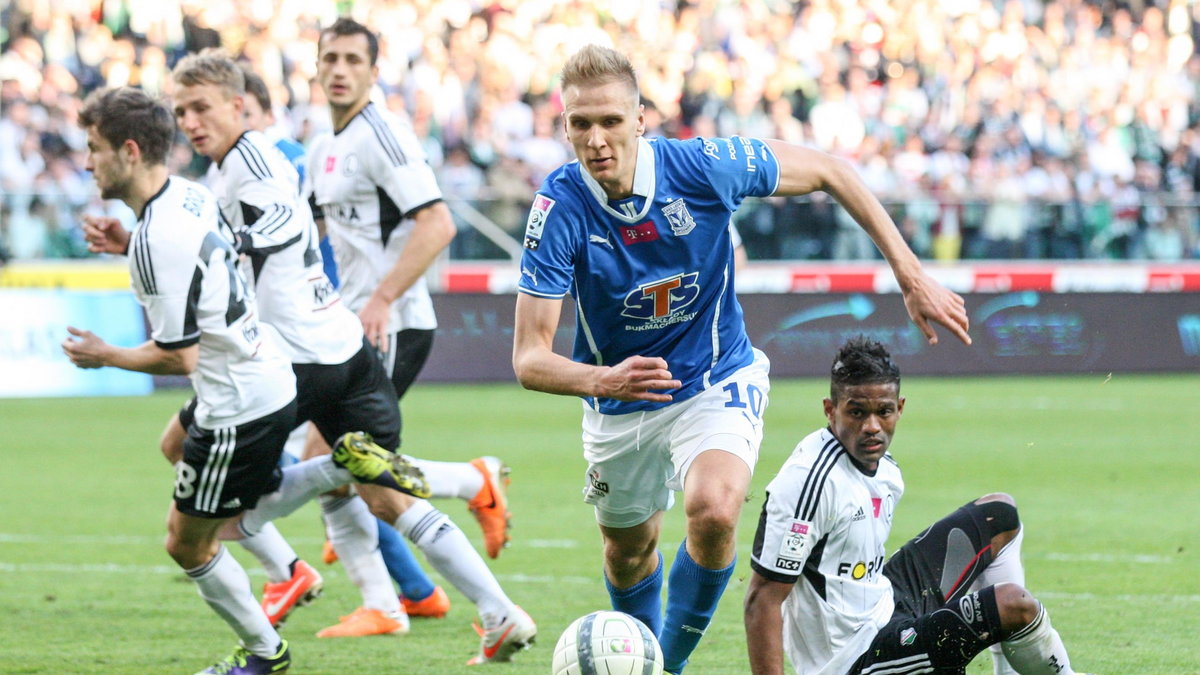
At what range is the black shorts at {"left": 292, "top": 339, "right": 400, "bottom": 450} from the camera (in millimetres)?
Answer: 6176

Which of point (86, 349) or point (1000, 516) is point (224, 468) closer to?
point (86, 349)

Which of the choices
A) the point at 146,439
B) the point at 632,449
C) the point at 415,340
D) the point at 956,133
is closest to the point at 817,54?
the point at 956,133

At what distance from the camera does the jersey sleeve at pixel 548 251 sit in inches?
195

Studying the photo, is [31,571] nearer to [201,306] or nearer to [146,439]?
[201,306]

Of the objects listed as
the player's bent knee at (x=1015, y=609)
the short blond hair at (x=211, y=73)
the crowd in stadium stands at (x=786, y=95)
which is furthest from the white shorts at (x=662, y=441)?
the crowd in stadium stands at (x=786, y=95)

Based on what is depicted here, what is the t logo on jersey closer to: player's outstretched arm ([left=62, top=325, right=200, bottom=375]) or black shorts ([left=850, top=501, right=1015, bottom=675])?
black shorts ([left=850, top=501, right=1015, bottom=675])

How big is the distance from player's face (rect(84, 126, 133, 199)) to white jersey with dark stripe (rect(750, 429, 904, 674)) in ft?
7.94

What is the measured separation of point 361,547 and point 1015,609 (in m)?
2.99

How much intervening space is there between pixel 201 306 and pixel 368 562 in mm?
1590

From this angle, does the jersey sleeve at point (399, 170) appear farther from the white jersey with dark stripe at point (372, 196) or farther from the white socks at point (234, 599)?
the white socks at point (234, 599)

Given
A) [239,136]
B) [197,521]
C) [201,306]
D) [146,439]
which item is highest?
[239,136]

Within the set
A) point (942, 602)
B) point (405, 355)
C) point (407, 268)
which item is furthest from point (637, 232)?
point (405, 355)

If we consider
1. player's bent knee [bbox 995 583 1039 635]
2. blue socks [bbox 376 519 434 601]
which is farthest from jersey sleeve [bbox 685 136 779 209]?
blue socks [bbox 376 519 434 601]

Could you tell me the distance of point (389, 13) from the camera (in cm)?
2195
